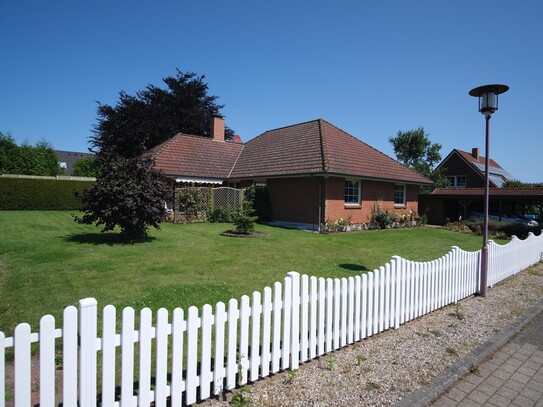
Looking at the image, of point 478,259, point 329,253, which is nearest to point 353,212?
point 329,253

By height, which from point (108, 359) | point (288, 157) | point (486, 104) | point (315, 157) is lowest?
point (108, 359)

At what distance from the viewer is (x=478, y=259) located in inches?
277

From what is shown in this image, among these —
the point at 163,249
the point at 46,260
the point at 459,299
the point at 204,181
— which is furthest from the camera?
the point at 204,181

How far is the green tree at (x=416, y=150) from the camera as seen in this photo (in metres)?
44.6

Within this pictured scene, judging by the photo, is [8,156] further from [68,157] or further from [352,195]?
[352,195]

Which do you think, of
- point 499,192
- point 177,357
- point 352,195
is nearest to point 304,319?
point 177,357

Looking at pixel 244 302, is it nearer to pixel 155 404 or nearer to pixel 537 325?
pixel 155 404

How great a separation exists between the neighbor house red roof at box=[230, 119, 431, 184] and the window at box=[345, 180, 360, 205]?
2.55ft

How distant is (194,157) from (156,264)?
15.0 metres

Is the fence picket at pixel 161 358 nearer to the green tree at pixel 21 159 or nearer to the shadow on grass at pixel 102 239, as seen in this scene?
the shadow on grass at pixel 102 239

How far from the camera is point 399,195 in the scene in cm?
2233

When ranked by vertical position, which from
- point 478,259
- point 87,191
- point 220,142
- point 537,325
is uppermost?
point 220,142

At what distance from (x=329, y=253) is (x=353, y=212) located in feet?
27.3

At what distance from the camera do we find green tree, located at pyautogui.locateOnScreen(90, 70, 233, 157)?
30828 mm
